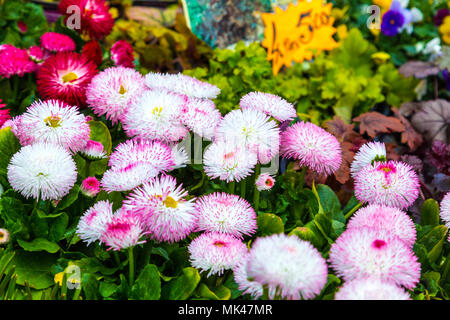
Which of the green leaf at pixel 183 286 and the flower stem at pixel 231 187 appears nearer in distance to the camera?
the green leaf at pixel 183 286

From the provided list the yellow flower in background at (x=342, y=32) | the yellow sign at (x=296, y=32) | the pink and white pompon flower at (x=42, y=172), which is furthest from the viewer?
the yellow flower in background at (x=342, y=32)

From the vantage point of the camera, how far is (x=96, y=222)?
0.76 meters

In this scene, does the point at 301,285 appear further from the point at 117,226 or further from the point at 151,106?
the point at 151,106

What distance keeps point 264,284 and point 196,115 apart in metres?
0.43

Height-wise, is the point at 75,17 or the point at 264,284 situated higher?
the point at 75,17

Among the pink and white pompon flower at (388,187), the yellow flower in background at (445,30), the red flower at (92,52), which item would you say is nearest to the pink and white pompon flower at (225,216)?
the pink and white pompon flower at (388,187)

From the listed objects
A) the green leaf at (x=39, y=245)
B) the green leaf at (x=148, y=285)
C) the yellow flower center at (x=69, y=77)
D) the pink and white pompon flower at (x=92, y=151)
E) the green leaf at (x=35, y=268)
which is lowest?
the green leaf at (x=35, y=268)

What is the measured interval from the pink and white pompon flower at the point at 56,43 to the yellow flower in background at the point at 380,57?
1.40 metres

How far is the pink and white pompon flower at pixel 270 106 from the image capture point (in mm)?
973

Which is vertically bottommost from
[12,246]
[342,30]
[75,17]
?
[12,246]

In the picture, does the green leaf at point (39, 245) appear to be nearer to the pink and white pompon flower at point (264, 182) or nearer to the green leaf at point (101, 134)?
the green leaf at point (101, 134)

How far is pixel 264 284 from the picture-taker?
64 centimetres
